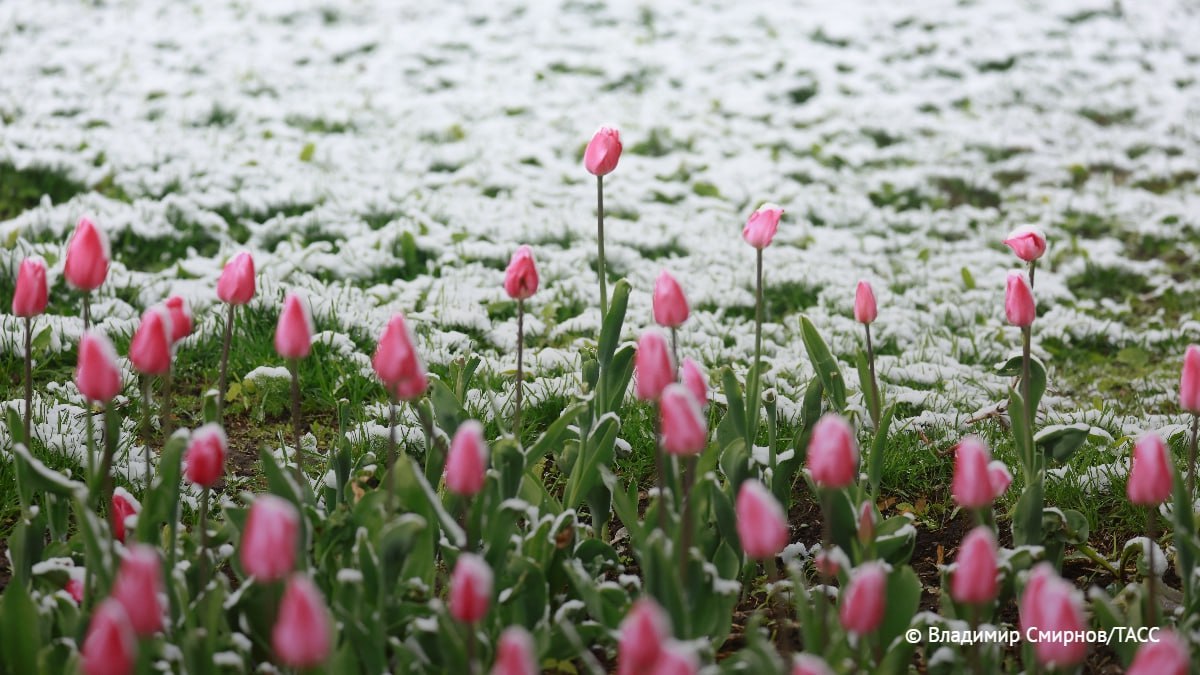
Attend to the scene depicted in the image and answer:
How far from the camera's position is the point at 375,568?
1.75 meters

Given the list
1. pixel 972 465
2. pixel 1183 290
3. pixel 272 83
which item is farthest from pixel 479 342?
pixel 272 83

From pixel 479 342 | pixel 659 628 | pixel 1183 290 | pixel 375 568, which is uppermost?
pixel 659 628

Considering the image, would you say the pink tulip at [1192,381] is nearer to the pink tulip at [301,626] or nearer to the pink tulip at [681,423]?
the pink tulip at [681,423]

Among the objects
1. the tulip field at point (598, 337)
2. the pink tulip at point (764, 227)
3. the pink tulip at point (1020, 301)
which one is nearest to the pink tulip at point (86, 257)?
the tulip field at point (598, 337)

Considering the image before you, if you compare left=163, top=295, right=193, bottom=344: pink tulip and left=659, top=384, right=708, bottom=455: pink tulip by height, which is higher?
left=163, top=295, right=193, bottom=344: pink tulip

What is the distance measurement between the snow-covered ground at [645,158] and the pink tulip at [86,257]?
38.1 inches

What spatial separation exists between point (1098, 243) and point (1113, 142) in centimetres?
190

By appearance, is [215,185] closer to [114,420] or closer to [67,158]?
[67,158]

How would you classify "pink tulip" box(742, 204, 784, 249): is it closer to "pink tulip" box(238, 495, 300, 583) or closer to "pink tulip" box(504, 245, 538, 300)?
"pink tulip" box(504, 245, 538, 300)

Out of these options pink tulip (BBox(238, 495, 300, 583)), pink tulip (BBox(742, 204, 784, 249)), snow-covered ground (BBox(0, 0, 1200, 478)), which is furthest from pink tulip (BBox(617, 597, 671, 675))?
snow-covered ground (BBox(0, 0, 1200, 478))

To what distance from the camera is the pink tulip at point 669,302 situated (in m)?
1.79

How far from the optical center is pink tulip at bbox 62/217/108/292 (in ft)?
5.78

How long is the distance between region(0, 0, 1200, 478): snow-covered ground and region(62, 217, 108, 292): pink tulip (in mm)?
968

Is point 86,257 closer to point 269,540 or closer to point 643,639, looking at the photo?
point 269,540
